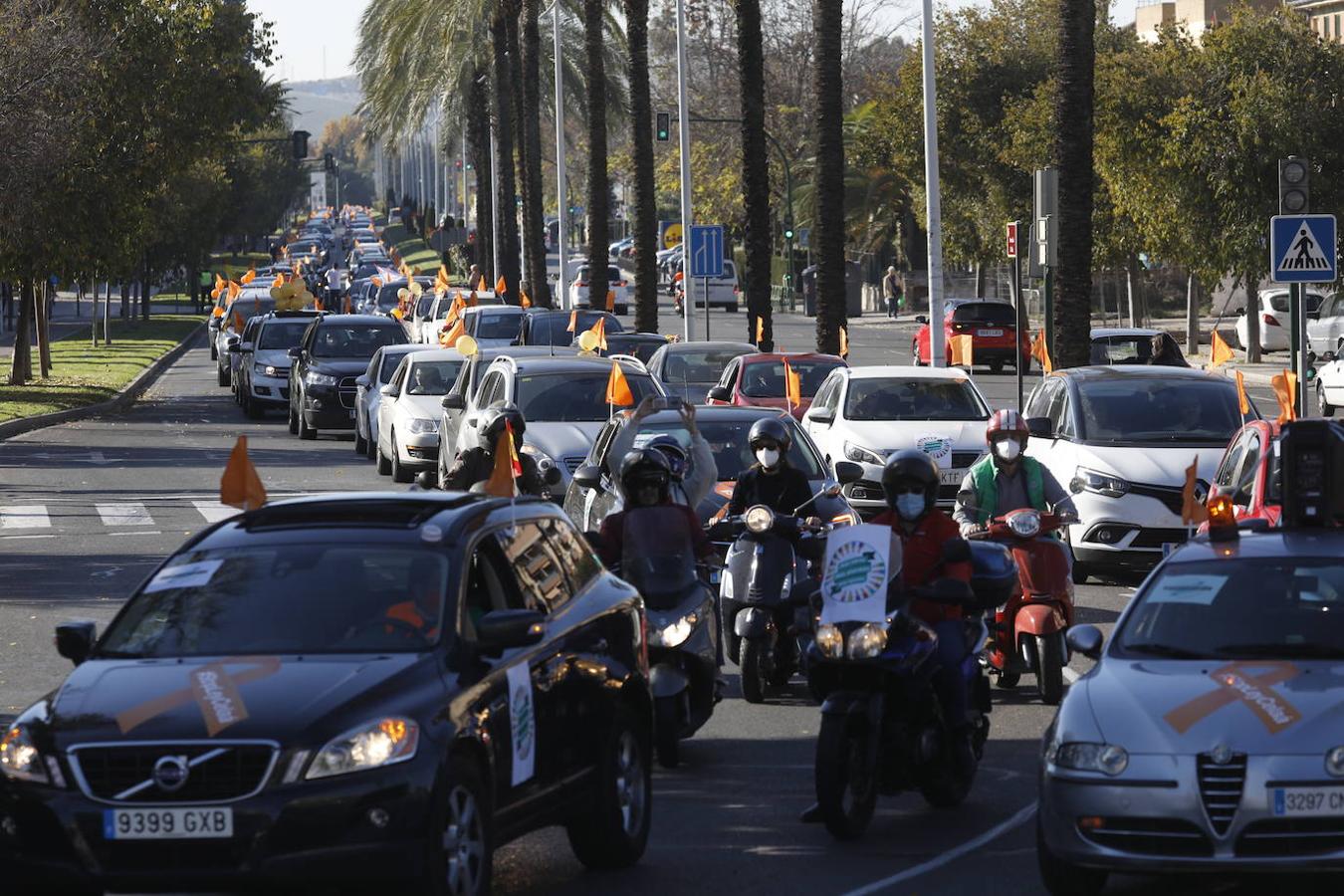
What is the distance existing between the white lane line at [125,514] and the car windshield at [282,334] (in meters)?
15.4

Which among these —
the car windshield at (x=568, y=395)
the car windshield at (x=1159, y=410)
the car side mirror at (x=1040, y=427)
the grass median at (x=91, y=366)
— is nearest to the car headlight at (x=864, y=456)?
the car windshield at (x=568, y=395)

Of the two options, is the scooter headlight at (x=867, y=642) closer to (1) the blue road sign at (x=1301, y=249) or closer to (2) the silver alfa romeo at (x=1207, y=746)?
(2) the silver alfa romeo at (x=1207, y=746)

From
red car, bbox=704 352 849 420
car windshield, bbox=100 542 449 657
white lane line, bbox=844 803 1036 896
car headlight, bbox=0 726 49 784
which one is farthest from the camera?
red car, bbox=704 352 849 420

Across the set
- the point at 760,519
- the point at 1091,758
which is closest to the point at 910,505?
the point at 760,519

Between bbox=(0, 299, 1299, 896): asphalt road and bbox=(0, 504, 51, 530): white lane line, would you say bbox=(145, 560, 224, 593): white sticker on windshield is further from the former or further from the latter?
bbox=(0, 504, 51, 530): white lane line

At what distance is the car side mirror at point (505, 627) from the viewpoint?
309 inches

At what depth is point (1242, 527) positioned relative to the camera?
969 centimetres

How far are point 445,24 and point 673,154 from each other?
43.3 metres

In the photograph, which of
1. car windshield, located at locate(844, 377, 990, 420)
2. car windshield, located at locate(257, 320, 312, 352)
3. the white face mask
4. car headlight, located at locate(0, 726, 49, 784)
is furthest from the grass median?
car headlight, located at locate(0, 726, 49, 784)

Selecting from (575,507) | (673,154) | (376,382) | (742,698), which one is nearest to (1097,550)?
(575,507)

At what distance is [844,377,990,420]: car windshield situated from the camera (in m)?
22.7

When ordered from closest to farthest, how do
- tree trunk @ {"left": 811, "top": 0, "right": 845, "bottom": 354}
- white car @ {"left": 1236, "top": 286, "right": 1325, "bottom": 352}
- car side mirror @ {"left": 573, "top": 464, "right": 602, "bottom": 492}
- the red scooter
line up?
the red scooter, car side mirror @ {"left": 573, "top": 464, "right": 602, "bottom": 492}, tree trunk @ {"left": 811, "top": 0, "right": 845, "bottom": 354}, white car @ {"left": 1236, "top": 286, "right": 1325, "bottom": 352}

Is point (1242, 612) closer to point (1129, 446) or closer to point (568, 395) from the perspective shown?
point (1129, 446)

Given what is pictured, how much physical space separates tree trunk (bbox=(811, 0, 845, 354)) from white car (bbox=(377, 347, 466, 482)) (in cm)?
797
